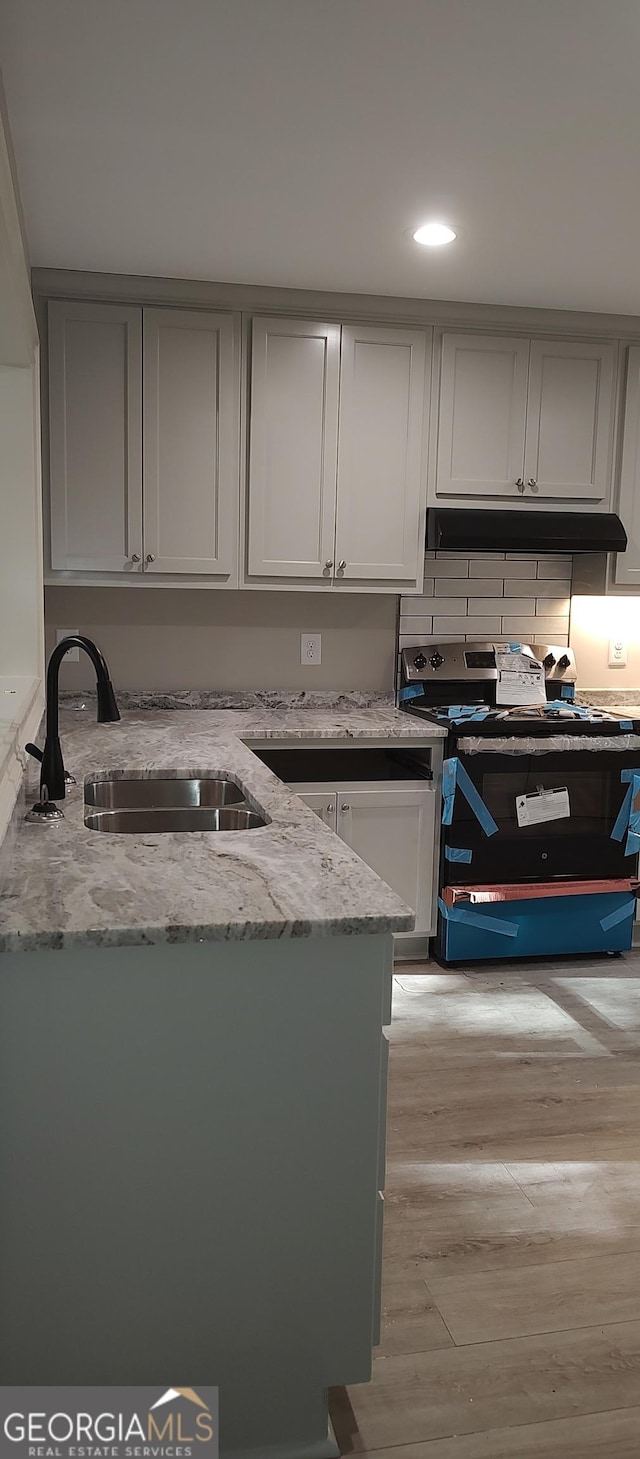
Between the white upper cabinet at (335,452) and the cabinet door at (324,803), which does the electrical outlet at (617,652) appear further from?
the cabinet door at (324,803)

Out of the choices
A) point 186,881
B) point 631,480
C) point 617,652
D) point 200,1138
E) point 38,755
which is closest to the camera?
point 200,1138

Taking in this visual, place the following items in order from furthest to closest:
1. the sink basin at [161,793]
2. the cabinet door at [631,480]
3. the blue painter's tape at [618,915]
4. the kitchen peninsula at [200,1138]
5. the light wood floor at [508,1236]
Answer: the cabinet door at [631,480] → the blue painter's tape at [618,915] → the sink basin at [161,793] → the light wood floor at [508,1236] → the kitchen peninsula at [200,1138]

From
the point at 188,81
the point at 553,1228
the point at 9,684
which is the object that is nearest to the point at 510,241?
the point at 188,81

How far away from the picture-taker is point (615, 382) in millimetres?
4012

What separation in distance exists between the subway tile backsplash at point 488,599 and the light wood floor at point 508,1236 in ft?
4.89

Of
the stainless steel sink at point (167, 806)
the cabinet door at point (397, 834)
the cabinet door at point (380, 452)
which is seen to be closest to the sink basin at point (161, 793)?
the stainless steel sink at point (167, 806)

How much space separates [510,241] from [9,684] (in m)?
1.93

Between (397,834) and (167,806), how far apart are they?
1.22 m

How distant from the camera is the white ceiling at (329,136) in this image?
199cm

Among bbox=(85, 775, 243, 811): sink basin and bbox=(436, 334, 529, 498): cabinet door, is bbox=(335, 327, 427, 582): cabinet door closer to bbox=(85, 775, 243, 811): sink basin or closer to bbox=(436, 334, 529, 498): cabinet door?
bbox=(436, 334, 529, 498): cabinet door

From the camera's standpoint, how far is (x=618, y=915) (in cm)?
391

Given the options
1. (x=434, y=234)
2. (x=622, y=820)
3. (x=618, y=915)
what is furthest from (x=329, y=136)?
(x=618, y=915)

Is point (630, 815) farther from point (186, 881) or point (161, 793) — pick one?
point (186, 881)

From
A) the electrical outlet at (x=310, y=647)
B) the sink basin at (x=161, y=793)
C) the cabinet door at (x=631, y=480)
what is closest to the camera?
the sink basin at (x=161, y=793)
